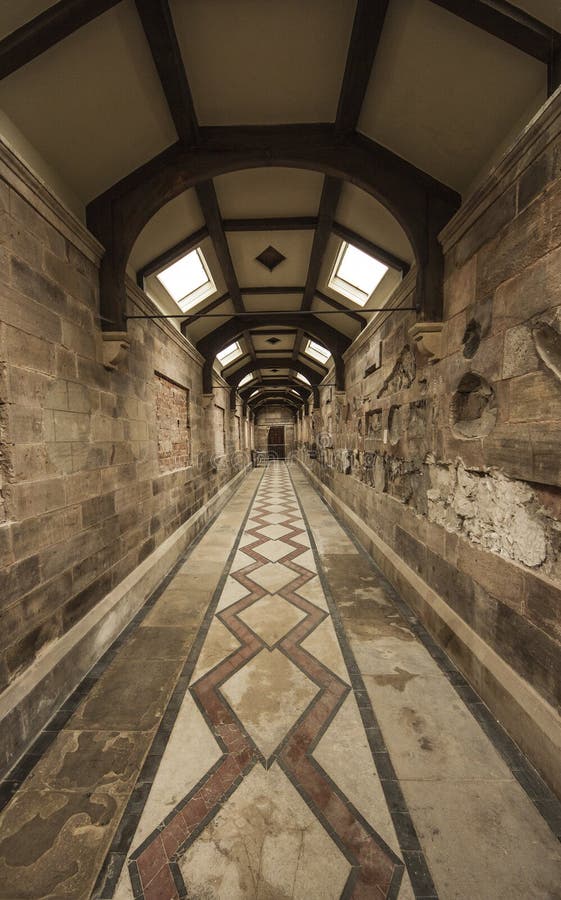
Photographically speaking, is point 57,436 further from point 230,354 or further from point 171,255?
point 230,354

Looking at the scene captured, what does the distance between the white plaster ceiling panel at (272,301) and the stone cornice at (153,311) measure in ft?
4.68

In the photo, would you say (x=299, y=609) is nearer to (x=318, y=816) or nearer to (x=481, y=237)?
(x=318, y=816)

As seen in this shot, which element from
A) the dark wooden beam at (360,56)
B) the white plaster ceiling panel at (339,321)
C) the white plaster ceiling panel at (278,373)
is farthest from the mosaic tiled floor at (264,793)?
the white plaster ceiling panel at (278,373)

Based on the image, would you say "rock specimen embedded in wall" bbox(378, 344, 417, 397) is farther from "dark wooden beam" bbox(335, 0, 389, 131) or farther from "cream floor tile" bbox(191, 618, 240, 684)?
"cream floor tile" bbox(191, 618, 240, 684)

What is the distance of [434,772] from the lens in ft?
5.50

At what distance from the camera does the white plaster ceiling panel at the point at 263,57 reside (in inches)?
77.3

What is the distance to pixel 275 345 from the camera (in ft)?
31.0

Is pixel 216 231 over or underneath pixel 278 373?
underneath

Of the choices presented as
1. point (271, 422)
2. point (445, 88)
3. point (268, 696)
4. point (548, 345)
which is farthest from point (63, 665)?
point (271, 422)

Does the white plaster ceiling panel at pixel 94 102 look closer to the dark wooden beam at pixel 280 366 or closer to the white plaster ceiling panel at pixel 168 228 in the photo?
the white plaster ceiling panel at pixel 168 228

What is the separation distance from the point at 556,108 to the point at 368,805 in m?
3.55

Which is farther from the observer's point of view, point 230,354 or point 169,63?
point 230,354

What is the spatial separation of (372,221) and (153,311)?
2794 mm

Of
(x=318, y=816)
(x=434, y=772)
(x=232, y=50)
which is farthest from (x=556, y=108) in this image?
(x=318, y=816)
